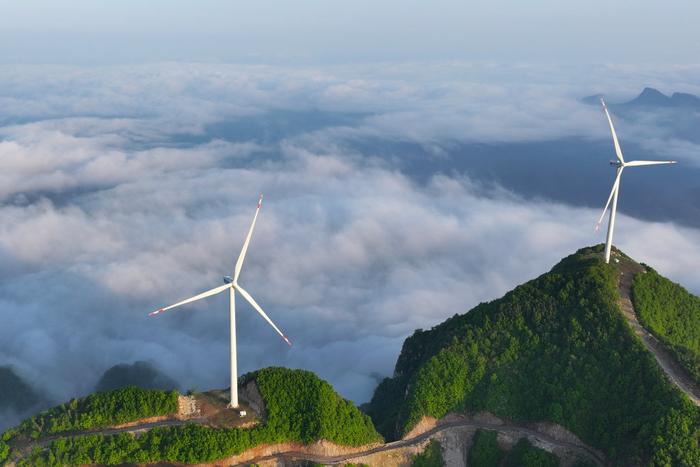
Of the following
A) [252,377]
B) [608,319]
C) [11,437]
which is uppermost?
[608,319]

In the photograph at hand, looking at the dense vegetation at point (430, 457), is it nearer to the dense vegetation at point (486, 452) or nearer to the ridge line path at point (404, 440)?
the ridge line path at point (404, 440)

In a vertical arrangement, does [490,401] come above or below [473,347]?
below

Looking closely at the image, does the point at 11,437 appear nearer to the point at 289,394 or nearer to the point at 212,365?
the point at 289,394

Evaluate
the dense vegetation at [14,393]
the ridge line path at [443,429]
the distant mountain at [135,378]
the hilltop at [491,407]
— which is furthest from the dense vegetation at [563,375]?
the dense vegetation at [14,393]

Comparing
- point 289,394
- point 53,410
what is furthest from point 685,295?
point 53,410

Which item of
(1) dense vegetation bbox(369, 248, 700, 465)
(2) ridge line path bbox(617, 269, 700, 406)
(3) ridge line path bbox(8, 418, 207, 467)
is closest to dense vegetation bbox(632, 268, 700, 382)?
Answer: (2) ridge line path bbox(617, 269, 700, 406)

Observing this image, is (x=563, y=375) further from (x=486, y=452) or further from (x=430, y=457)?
(x=430, y=457)
